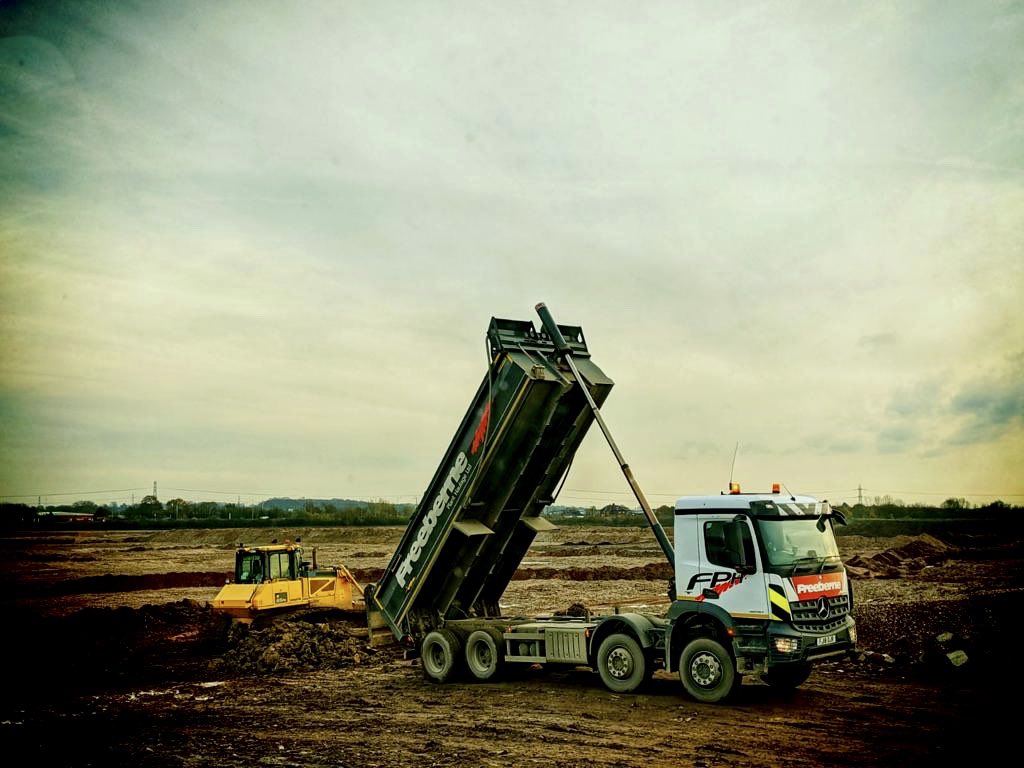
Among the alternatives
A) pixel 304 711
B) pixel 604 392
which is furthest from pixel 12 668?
pixel 604 392

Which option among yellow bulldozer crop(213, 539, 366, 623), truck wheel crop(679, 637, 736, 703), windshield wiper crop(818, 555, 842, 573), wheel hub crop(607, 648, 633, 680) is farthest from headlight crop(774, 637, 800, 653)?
yellow bulldozer crop(213, 539, 366, 623)

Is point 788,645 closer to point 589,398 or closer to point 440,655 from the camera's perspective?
point 589,398

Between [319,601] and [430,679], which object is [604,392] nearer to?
[430,679]

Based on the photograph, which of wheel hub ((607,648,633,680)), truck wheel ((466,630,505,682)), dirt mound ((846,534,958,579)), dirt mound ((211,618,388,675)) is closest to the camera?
wheel hub ((607,648,633,680))

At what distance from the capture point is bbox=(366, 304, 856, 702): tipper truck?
11.4m

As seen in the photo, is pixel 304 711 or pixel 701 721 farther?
pixel 304 711

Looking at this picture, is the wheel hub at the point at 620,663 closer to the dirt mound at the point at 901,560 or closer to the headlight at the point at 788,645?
the headlight at the point at 788,645

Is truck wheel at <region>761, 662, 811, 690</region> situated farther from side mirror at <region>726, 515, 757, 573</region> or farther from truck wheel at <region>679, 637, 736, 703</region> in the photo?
side mirror at <region>726, 515, 757, 573</region>

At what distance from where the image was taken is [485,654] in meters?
14.2

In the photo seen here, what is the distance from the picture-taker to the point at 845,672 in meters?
14.6

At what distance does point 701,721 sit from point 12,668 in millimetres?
14498

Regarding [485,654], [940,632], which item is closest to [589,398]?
[485,654]

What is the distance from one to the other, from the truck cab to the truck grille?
0.04 feet

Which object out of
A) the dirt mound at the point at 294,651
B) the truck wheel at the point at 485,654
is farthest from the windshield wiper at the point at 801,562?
the dirt mound at the point at 294,651
